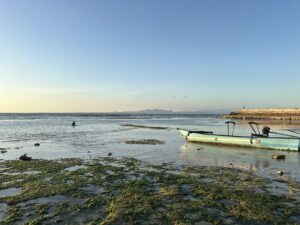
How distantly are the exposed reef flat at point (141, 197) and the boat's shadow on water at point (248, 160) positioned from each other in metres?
1.71

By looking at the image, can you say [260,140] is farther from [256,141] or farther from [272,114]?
[272,114]

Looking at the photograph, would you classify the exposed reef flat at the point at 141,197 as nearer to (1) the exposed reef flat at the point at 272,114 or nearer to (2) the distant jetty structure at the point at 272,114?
(1) the exposed reef flat at the point at 272,114

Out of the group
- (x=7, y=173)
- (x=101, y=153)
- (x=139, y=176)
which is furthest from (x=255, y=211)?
(x=101, y=153)

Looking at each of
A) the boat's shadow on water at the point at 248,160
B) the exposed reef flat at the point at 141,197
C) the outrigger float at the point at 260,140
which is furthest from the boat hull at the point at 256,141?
the exposed reef flat at the point at 141,197

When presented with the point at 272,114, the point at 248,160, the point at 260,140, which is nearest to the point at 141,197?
the point at 248,160

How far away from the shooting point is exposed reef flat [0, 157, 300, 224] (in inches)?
362

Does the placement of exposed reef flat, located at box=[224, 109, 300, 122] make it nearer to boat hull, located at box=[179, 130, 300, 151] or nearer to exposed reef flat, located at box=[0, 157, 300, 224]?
boat hull, located at box=[179, 130, 300, 151]

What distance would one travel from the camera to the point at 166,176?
14.6 m

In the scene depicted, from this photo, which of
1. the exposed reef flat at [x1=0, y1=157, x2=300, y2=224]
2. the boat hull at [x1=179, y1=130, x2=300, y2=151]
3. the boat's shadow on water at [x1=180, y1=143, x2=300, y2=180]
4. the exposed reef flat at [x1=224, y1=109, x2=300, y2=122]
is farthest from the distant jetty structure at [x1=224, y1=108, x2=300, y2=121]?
the exposed reef flat at [x1=0, y1=157, x2=300, y2=224]

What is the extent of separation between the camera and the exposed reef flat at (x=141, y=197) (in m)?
9.20

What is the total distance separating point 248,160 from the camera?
19.9 metres

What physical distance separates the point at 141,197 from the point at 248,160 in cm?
1102

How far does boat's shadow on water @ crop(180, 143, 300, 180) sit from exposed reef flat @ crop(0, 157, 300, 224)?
1712mm

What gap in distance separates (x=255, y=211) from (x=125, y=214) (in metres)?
4.06
